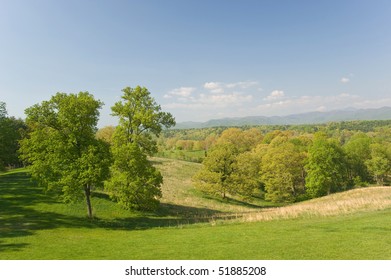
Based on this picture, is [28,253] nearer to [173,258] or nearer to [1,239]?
[1,239]

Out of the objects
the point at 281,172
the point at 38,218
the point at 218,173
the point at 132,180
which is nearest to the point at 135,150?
the point at 132,180

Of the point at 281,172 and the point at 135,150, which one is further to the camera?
the point at 281,172

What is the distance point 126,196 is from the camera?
111ft

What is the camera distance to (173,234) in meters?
24.1

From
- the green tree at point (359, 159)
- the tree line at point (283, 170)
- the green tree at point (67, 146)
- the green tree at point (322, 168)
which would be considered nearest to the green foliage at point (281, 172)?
the tree line at point (283, 170)

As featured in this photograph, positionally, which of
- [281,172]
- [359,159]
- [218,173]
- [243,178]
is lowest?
[359,159]

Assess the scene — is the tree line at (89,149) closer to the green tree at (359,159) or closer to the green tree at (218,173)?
the green tree at (218,173)

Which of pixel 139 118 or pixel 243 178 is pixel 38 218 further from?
pixel 243 178

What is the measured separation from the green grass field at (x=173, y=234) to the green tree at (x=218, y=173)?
70.8ft

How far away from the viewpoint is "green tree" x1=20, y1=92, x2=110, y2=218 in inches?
1206

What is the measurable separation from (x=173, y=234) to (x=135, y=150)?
14290 millimetres

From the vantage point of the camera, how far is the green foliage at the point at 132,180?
34.2m

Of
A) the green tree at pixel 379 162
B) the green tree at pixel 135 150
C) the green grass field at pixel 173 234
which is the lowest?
the green tree at pixel 379 162
